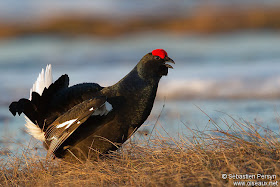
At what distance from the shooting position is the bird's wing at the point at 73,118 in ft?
13.1

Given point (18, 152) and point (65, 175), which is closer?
point (65, 175)

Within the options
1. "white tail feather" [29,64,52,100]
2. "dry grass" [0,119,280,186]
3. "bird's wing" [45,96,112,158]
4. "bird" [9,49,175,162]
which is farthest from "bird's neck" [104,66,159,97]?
"white tail feather" [29,64,52,100]

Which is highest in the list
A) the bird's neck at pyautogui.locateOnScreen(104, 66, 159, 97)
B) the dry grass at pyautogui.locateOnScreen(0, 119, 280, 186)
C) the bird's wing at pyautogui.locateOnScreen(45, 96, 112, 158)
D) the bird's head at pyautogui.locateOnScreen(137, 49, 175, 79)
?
the bird's head at pyautogui.locateOnScreen(137, 49, 175, 79)

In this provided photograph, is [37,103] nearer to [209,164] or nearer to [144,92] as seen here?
[144,92]

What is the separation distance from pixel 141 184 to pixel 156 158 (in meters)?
0.61

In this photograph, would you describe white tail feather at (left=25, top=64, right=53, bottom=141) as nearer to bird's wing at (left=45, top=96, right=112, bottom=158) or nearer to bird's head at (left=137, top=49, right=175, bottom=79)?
bird's wing at (left=45, top=96, right=112, bottom=158)

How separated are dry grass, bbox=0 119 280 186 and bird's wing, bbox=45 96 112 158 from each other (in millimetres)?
224

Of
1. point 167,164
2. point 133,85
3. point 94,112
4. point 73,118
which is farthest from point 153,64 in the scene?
point 167,164

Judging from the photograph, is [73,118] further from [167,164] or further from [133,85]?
[167,164]

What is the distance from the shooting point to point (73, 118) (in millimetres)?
4039

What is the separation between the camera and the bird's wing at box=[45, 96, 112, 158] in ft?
13.1

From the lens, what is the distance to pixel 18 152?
4426 millimetres

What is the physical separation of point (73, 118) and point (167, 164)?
45.4 inches

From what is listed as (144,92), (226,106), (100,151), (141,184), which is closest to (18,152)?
(100,151)
